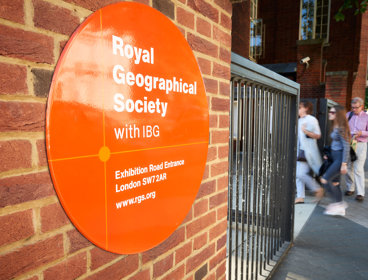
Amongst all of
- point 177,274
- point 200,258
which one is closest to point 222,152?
point 200,258

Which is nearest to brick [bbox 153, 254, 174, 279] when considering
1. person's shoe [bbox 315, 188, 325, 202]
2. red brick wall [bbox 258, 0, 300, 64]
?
person's shoe [bbox 315, 188, 325, 202]

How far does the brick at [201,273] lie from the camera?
1.49 metres

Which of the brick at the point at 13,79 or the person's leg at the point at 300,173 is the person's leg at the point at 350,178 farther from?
the brick at the point at 13,79

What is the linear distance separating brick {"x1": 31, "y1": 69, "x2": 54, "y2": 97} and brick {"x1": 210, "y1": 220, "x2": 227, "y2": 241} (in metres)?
1.19

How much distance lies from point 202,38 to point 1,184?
1.11 metres

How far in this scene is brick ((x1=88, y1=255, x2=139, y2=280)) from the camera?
97 centimetres

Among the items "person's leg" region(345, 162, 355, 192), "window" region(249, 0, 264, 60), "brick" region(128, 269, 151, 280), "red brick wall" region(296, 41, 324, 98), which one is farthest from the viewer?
"window" region(249, 0, 264, 60)

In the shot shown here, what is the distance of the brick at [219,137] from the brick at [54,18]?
92cm

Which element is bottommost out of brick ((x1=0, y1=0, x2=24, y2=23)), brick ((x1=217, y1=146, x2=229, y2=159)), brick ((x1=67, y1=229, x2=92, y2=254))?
brick ((x1=67, y1=229, x2=92, y2=254))

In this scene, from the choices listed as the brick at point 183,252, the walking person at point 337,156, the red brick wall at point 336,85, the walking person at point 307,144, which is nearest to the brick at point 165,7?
the brick at point 183,252

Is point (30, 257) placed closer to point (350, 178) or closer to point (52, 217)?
point (52, 217)

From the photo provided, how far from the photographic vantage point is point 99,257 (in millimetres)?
956

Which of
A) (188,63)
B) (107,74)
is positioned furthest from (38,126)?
(188,63)

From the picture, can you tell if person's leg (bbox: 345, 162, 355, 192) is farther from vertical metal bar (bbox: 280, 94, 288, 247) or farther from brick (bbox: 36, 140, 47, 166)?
brick (bbox: 36, 140, 47, 166)
